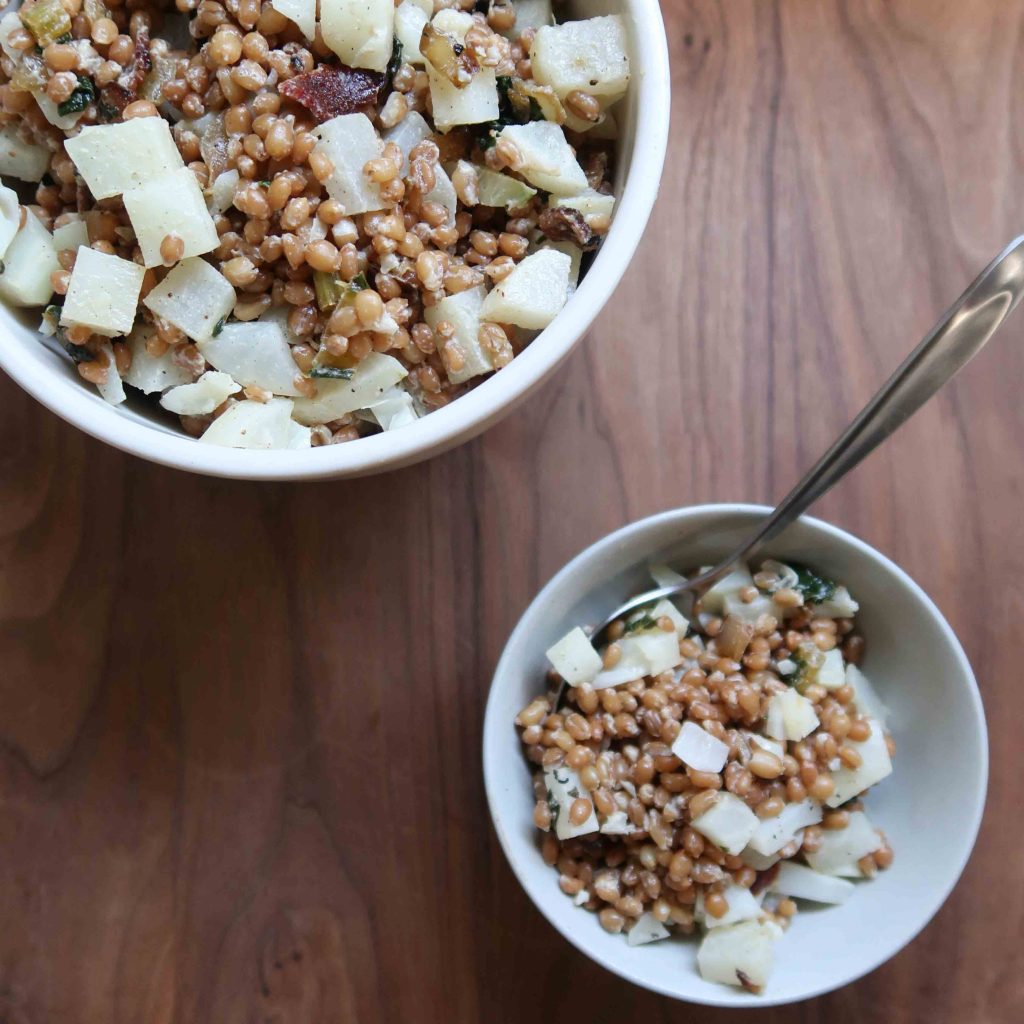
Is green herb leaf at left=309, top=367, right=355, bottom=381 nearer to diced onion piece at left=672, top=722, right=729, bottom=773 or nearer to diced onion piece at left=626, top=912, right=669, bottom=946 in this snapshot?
diced onion piece at left=672, top=722, right=729, bottom=773

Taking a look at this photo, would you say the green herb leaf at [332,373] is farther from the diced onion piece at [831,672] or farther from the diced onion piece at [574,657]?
the diced onion piece at [831,672]

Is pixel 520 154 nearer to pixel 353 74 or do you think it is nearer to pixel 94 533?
pixel 353 74

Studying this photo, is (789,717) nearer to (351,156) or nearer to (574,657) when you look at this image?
(574,657)

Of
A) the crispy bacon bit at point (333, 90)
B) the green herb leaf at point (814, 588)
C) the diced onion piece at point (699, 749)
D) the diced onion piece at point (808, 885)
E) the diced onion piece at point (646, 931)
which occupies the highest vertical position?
the crispy bacon bit at point (333, 90)

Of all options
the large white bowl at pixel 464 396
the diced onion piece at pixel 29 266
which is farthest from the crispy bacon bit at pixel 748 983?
the diced onion piece at pixel 29 266

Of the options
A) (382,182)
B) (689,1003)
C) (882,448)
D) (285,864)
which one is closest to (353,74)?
(382,182)

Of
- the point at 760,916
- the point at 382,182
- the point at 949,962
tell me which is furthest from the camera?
the point at 949,962

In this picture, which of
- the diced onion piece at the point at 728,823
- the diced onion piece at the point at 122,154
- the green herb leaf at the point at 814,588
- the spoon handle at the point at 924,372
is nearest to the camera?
the diced onion piece at the point at 122,154
